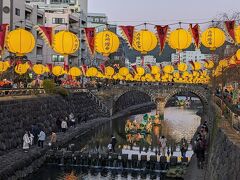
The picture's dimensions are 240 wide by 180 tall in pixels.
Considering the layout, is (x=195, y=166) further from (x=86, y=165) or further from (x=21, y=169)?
(x=21, y=169)

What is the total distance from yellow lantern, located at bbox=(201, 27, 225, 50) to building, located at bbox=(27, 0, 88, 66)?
48.2 meters

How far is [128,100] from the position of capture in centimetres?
9075

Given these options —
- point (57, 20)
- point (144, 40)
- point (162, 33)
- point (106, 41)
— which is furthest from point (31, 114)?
point (57, 20)

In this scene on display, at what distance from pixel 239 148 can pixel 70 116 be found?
3788 cm

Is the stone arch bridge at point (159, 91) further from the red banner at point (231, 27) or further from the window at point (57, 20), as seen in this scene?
the red banner at point (231, 27)

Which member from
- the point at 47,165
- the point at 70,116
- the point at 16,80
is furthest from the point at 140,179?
the point at 16,80

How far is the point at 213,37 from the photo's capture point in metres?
23.1

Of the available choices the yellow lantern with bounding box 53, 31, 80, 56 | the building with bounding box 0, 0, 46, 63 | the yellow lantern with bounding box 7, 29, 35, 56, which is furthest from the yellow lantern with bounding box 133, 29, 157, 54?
the building with bounding box 0, 0, 46, 63

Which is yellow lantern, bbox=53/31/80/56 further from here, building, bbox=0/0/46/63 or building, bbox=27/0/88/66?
building, bbox=27/0/88/66

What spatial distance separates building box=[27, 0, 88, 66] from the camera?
78438mm

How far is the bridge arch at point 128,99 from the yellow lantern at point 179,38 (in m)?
49.9

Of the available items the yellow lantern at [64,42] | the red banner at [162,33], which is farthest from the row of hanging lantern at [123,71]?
the red banner at [162,33]

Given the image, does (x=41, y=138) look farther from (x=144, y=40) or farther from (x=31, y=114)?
(x=144, y=40)

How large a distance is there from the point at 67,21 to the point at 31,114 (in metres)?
47.6
